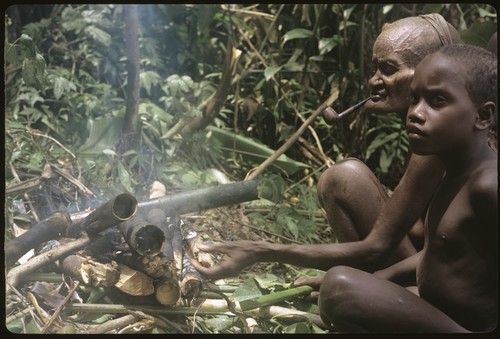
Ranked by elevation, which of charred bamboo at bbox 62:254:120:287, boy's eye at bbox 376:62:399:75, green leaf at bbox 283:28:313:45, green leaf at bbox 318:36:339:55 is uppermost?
boy's eye at bbox 376:62:399:75

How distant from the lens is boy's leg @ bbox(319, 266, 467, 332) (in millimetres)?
1591

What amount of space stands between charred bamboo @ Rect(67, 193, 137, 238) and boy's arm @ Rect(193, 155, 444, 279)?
200 mm

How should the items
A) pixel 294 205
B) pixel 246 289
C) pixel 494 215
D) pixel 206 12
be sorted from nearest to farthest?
pixel 494 215 → pixel 246 289 → pixel 294 205 → pixel 206 12

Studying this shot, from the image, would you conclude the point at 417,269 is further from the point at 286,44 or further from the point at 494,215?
the point at 286,44

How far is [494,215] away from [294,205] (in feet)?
1.84

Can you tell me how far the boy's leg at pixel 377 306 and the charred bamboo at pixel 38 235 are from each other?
0.63m

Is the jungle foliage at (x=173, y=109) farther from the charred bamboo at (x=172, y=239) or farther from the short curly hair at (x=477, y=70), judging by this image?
the short curly hair at (x=477, y=70)

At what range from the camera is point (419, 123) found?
61.1 inches

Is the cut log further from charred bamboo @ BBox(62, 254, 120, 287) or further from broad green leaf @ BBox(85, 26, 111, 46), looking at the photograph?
broad green leaf @ BBox(85, 26, 111, 46)

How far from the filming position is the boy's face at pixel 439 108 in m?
1.54

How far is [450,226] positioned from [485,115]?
212mm

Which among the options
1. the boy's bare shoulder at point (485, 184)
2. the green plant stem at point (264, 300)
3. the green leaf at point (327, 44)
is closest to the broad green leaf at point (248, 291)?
the green plant stem at point (264, 300)

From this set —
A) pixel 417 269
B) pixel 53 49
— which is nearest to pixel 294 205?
pixel 417 269

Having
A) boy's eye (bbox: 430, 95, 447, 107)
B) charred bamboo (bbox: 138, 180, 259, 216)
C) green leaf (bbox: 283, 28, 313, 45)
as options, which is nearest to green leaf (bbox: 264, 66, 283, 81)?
green leaf (bbox: 283, 28, 313, 45)
